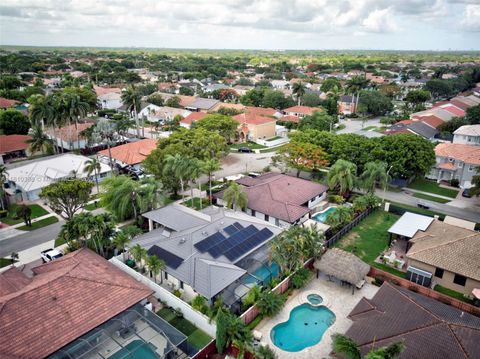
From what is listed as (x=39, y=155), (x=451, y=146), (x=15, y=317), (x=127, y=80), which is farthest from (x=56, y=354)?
(x=127, y=80)

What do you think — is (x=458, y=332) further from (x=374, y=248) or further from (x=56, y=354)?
(x=56, y=354)

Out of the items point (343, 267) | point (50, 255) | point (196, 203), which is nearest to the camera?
point (343, 267)

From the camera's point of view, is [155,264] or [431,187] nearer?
[155,264]

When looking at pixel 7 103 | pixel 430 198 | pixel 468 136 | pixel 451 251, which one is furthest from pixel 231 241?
pixel 7 103

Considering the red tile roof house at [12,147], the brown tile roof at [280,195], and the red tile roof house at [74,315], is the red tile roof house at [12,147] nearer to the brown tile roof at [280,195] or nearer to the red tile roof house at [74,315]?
the brown tile roof at [280,195]

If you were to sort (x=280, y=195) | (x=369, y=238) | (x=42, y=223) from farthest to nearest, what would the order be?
(x=280, y=195)
(x=42, y=223)
(x=369, y=238)

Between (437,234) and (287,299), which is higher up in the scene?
(437,234)

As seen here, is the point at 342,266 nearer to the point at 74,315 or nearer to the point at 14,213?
the point at 74,315

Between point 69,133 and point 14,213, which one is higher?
point 69,133
